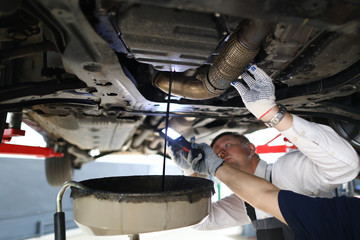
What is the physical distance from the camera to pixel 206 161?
111 centimetres

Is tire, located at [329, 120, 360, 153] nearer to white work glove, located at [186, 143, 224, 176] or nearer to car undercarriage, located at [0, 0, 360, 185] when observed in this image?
car undercarriage, located at [0, 0, 360, 185]

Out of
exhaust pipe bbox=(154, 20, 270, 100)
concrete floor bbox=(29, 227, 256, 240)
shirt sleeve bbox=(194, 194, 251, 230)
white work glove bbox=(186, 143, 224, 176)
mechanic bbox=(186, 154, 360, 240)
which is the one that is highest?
exhaust pipe bbox=(154, 20, 270, 100)

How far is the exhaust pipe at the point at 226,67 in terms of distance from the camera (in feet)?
2.07

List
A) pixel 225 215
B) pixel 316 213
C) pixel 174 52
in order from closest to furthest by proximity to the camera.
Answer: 1. pixel 174 52
2. pixel 316 213
3. pixel 225 215

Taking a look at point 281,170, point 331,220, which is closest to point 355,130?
point 281,170

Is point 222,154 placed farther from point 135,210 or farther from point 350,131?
point 135,210

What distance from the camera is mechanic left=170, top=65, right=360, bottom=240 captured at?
2.84 ft

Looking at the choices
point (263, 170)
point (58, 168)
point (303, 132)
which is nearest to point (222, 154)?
point (263, 170)

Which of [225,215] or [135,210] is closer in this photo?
[135,210]

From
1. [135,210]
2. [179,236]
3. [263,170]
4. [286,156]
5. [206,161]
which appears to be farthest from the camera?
[179,236]

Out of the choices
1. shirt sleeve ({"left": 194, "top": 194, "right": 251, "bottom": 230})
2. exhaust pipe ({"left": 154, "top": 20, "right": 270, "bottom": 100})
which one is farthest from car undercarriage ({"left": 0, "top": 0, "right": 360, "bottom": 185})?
shirt sleeve ({"left": 194, "top": 194, "right": 251, "bottom": 230})

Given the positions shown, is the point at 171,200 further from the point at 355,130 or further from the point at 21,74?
the point at 355,130

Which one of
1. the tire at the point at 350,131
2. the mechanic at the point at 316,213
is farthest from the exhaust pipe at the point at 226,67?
the tire at the point at 350,131

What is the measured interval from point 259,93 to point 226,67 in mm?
199
